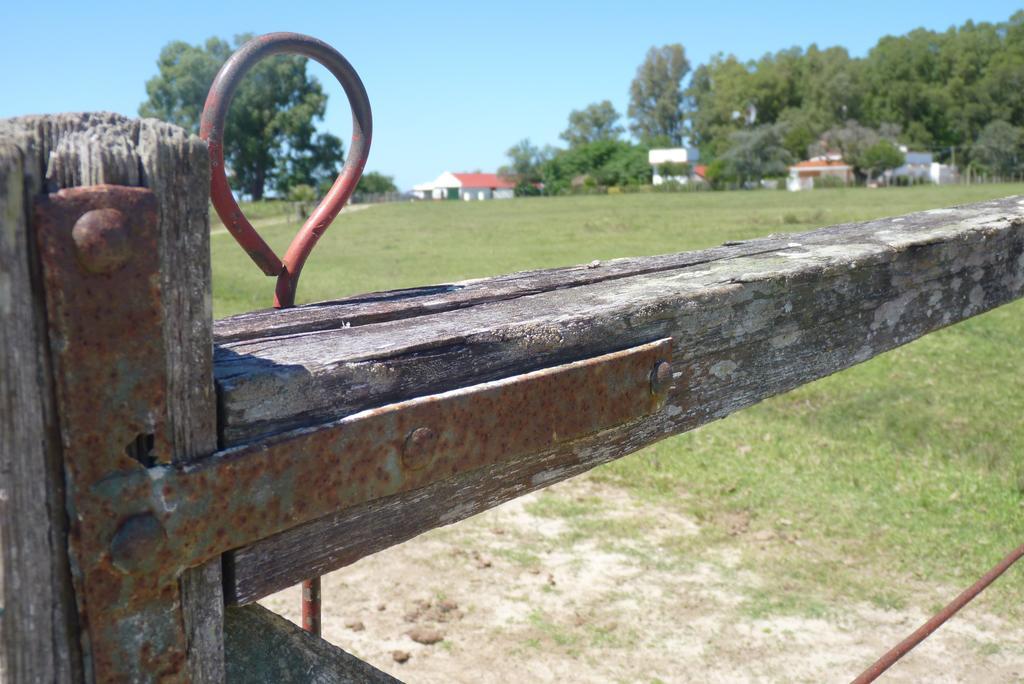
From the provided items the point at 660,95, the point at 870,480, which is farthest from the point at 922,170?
the point at 870,480

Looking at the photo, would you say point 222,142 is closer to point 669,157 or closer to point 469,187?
point 669,157

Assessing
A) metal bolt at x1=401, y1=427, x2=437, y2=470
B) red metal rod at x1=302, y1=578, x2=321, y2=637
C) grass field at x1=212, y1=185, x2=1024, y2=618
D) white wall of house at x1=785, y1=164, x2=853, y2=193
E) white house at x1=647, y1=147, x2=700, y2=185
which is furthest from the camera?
white house at x1=647, y1=147, x2=700, y2=185

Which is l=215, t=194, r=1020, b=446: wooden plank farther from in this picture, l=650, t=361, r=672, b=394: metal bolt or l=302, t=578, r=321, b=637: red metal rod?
l=302, t=578, r=321, b=637: red metal rod

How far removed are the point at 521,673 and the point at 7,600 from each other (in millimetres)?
2756

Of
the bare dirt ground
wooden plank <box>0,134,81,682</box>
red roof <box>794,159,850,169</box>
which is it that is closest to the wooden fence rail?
wooden plank <box>0,134,81,682</box>

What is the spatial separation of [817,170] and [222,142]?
83.0 m

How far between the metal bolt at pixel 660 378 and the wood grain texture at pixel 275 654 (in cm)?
49

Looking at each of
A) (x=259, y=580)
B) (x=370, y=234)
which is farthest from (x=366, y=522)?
(x=370, y=234)

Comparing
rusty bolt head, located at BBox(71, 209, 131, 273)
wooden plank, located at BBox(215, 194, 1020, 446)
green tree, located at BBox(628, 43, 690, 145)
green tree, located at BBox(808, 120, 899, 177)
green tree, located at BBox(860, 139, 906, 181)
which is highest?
green tree, located at BBox(628, 43, 690, 145)

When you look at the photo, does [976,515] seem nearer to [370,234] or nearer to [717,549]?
[717,549]

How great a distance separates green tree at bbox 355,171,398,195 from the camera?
82.4 meters

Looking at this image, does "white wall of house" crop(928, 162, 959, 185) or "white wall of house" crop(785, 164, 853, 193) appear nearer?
"white wall of house" crop(928, 162, 959, 185)

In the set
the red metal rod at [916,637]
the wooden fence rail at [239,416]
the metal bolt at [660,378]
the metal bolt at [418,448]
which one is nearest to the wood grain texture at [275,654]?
the wooden fence rail at [239,416]

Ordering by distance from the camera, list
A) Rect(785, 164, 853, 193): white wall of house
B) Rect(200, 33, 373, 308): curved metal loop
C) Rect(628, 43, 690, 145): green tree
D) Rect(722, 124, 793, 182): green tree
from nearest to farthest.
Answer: Rect(200, 33, 373, 308): curved metal loop, Rect(785, 164, 853, 193): white wall of house, Rect(722, 124, 793, 182): green tree, Rect(628, 43, 690, 145): green tree
